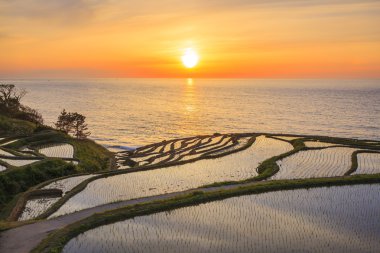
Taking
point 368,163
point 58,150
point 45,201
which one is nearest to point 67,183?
point 45,201

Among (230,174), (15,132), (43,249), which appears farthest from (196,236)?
(15,132)

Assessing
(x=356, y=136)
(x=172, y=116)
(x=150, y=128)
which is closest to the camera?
(x=356, y=136)

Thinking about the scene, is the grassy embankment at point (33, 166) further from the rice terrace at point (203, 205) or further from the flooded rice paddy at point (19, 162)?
the flooded rice paddy at point (19, 162)

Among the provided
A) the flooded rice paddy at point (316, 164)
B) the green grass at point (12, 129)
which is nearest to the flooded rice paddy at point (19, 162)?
the green grass at point (12, 129)

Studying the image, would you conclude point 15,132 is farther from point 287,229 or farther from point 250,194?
point 287,229

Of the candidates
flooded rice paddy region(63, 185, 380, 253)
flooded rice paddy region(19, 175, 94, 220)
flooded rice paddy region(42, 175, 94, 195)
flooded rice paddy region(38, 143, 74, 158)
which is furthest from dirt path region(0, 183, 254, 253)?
flooded rice paddy region(38, 143, 74, 158)

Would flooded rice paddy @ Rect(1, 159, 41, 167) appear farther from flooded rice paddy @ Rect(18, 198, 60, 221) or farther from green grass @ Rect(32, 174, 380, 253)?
green grass @ Rect(32, 174, 380, 253)
